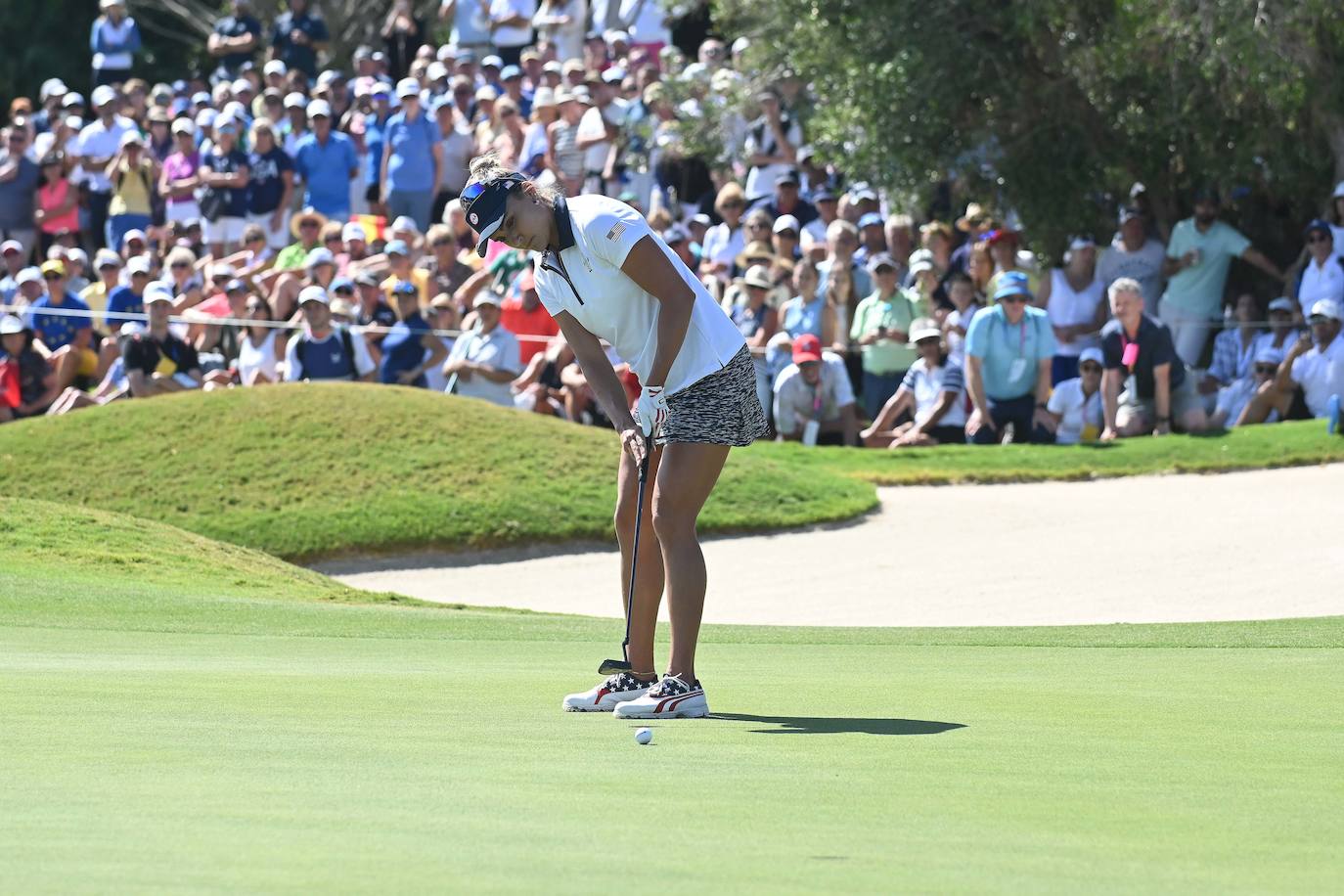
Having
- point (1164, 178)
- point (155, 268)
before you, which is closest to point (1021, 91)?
point (1164, 178)

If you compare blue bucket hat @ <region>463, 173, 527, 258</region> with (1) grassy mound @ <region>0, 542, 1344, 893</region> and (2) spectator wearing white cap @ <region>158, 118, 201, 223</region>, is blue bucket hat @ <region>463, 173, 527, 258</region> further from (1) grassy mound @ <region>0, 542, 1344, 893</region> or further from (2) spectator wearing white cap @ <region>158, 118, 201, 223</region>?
(2) spectator wearing white cap @ <region>158, 118, 201, 223</region>

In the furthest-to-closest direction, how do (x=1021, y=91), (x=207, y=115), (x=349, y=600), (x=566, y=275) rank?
(x=207, y=115) < (x=1021, y=91) < (x=349, y=600) < (x=566, y=275)

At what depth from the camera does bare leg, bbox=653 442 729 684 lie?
6980 mm

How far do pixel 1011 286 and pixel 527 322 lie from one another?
461cm

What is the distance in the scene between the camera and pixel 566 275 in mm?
7023

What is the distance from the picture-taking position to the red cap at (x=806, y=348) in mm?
17734

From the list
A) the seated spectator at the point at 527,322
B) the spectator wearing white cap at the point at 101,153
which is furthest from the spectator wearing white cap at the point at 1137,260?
the spectator wearing white cap at the point at 101,153

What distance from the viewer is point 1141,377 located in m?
17.4

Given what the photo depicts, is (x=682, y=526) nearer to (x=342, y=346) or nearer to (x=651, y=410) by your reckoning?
(x=651, y=410)

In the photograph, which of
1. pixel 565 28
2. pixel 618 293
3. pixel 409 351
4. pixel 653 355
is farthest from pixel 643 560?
pixel 565 28

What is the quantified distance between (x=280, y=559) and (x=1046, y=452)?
6.11m

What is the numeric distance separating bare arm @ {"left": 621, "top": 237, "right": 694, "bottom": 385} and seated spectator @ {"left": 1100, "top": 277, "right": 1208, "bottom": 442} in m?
10.3

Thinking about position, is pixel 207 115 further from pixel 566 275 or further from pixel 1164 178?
pixel 566 275

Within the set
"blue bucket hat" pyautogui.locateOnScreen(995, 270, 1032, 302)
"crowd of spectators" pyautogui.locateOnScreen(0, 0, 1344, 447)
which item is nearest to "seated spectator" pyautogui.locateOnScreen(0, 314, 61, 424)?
"crowd of spectators" pyautogui.locateOnScreen(0, 0, 1344, 447)
